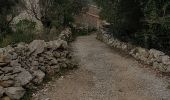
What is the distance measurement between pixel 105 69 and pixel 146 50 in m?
2.83

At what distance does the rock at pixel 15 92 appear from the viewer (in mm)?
11242

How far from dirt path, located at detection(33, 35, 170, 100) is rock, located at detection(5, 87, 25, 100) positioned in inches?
29.4

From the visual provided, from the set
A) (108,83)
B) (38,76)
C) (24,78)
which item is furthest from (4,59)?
(108,83)

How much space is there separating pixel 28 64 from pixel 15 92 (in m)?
2.26

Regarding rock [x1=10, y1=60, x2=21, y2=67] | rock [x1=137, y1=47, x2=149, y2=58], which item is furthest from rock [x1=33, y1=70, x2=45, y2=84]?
rock [x1=137, y1=47, x2=149, y2=58]

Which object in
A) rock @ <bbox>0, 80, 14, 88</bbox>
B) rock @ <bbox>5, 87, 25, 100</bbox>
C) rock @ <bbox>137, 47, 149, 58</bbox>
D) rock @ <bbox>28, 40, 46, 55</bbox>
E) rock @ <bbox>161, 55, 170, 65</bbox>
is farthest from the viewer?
rock @ <bbox>137, 47, 149, 58</bbox>

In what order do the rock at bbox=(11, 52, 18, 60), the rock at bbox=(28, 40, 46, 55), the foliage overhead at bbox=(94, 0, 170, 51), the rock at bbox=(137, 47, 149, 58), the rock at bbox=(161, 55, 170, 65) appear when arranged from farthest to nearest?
the foliage overhead at bbox=(94, 0, 170, 51) < the rock at bbox=(137, 47, 149, 58) < the rock at bbox=(161, 55, 170, 65) < the rock at bbox=(28, 40, 46, 55) < the rock at bbox=(11, 52, 18, 60)

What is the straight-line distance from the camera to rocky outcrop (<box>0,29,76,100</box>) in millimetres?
11656

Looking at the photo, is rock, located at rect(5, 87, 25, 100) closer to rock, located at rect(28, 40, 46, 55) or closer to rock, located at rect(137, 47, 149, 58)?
rock, located at rect(28, 40, 46, 55)

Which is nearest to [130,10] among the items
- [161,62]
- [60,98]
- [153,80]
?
[161,62]

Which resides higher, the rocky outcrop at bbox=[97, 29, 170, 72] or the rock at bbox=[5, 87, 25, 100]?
the rocky outcrop at bbox=[97, 29, 170, 72]

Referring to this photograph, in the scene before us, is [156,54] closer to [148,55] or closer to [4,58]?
[148,55]

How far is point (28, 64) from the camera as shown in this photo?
44.0 feet

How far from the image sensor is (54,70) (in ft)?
46.5
